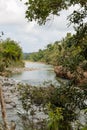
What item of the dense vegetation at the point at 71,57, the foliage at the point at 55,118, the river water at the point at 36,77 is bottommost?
the river water at the point at 36,77

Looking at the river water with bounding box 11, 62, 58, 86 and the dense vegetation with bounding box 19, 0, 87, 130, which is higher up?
the dense vegetation with bounding box 19, 0, 87, 130

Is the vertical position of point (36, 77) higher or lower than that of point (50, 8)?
lower

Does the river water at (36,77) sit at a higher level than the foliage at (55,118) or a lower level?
lower

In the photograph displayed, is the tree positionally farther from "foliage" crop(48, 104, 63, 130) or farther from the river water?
the river water

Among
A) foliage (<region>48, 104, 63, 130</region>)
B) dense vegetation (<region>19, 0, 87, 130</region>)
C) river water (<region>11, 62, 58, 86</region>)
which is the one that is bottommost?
river water (<region>11, 62, 58, 86</region>)

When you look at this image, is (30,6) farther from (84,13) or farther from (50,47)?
(50,47)

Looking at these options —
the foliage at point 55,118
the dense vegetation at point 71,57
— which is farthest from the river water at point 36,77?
the dense vegetation at point 71,57

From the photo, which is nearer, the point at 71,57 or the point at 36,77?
the point at 71,57

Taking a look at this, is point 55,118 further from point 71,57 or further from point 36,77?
point 36,77

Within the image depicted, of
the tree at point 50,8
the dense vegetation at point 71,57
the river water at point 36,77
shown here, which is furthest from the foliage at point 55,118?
the river water at point 36,77

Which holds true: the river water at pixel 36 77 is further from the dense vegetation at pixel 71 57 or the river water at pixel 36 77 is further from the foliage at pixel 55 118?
the dense vegetation at pixel 71 57

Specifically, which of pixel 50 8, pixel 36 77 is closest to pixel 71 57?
pixel 50 8

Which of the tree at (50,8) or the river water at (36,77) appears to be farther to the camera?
the river water at (36,77)

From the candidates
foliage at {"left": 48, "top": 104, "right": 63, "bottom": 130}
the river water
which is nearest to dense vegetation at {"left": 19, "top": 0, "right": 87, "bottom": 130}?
foliage at {"left": 48, "top": 104, "right": 63, "bottom": 130}
